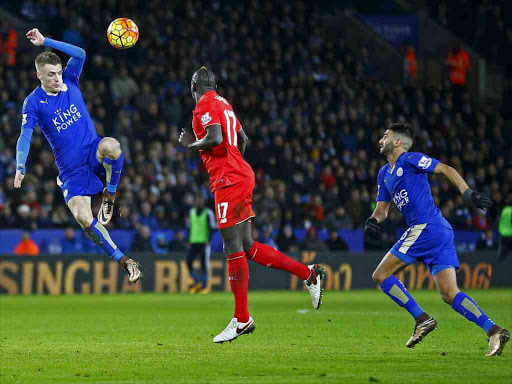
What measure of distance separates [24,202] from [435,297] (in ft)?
28.8

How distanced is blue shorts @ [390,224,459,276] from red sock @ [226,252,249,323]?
1586mm

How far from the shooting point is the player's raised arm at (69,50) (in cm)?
1017

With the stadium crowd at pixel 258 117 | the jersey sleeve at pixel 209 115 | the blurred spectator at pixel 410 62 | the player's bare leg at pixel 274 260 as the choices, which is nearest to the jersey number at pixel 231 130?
the jersey sleeve at pixel 209 115

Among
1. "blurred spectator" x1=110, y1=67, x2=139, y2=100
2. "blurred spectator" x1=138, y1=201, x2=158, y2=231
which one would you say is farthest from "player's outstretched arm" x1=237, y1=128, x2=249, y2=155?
"blurred spectator" x1=110, y1=67, x2=139, y2=100

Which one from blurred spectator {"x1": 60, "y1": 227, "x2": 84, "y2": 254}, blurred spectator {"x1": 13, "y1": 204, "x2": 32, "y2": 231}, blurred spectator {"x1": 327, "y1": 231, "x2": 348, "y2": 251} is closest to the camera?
blurred spectator {"x1": 13, "y1": 204, "x2": 32, "y2": 231}

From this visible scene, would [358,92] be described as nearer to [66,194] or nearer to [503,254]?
[503,254]

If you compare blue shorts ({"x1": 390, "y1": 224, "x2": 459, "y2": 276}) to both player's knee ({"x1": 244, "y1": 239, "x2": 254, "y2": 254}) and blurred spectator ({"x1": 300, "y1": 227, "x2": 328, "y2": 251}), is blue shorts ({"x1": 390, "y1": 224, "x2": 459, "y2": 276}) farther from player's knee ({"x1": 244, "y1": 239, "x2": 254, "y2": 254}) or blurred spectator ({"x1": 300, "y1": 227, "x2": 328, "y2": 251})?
blurred spectator ({"x1": 300, "y1": 227, "x2": 328, "y2": 251})

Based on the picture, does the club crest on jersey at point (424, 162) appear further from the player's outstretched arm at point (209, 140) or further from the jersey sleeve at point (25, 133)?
the jersey sleeve at point (25, 133)

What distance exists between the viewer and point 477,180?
2745 cm

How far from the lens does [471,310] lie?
9.47m

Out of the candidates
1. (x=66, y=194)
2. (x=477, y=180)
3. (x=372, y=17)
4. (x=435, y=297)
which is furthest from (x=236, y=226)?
(x=372, y=17)

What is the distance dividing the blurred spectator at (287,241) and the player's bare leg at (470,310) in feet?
44.2

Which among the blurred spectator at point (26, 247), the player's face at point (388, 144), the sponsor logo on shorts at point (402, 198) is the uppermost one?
the player's face at point (388, 144)

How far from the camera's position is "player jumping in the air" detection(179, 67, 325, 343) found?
31.4 ft
